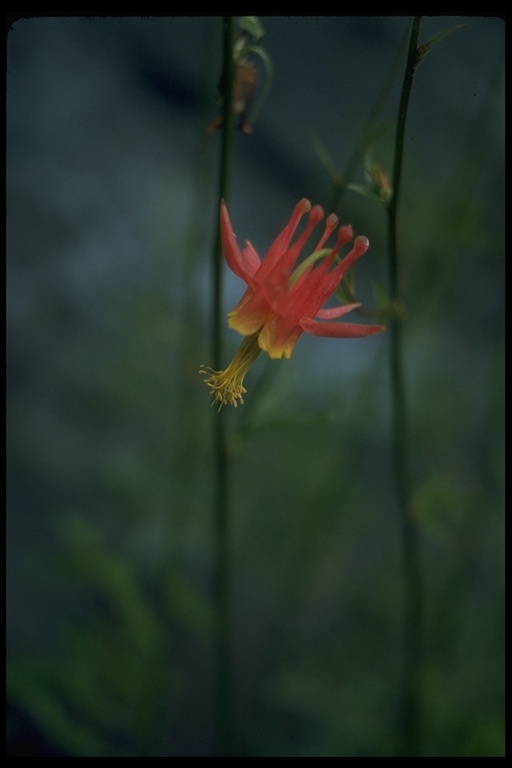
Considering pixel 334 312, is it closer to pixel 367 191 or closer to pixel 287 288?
pixel 287 288

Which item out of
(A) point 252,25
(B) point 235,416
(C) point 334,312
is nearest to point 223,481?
(C) point 334,312

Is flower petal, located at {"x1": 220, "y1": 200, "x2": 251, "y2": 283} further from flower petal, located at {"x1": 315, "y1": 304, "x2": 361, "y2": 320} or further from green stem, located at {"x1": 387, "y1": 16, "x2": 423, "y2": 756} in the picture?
green stem, located at {"x1": 387, "y1": 16, "x2": 423, "y2": 756}

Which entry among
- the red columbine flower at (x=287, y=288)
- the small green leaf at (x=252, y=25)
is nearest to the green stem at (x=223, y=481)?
the small green leaf at (x=252, y=25)


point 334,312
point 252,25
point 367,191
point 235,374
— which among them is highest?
point 252,25

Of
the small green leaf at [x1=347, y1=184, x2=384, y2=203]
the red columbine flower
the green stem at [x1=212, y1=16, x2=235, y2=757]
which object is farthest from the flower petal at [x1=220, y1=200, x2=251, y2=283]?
the small green leaf at [x1=347, y1=184, x2=384, y2=203]

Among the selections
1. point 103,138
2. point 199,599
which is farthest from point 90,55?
point 199,599

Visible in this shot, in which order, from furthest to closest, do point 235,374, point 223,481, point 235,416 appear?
point 235,416, point 223,481, point 235,374

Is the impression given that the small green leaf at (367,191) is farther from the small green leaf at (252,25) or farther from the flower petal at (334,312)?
the small green leaf at (252,25)
